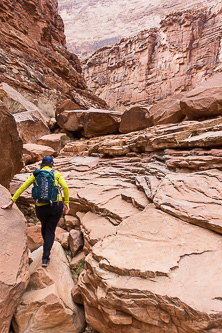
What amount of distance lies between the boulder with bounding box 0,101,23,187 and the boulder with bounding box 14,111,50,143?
8620mm

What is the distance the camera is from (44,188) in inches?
119

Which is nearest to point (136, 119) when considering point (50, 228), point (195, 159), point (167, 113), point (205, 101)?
point (167, 113)

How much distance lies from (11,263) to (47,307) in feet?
2.67

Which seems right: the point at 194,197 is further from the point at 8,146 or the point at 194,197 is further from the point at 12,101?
the point at 12,101

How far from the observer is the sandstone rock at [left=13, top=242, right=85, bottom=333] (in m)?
2.57

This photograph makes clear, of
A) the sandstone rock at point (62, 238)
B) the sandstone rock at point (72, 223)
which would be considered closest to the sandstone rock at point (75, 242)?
the sandstone rock at point (62, 238)

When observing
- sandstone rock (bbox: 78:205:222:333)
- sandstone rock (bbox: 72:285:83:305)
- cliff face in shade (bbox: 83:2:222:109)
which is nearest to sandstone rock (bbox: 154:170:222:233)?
sandstone rock (bbox: 78:205:222:333)

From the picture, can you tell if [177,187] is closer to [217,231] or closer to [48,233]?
[217,231]

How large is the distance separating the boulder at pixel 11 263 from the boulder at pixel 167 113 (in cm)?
813

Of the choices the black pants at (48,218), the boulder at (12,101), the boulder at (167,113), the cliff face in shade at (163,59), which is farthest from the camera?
the cliff face in shade at (163,59)

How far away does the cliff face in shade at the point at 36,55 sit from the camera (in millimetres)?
18109

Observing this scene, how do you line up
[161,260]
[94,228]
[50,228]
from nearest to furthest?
1. [161,260]
2. [50,228]
3. [94,228]

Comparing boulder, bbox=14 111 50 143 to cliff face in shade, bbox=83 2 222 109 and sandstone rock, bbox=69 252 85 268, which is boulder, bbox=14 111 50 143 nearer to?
sandstone rock, bbox=69 252 85 268

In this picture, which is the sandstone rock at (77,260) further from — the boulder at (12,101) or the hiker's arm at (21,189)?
the boulder at (12,101)
